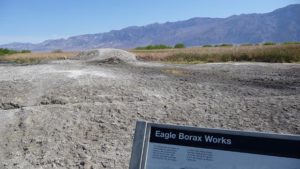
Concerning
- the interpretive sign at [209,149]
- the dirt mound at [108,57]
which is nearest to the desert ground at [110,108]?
the dirt mound at [108,57]

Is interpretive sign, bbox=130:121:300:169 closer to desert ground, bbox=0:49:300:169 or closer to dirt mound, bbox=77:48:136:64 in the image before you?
desert ground, bbox=0:49:300:169

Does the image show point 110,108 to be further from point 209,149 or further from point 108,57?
point 108,57

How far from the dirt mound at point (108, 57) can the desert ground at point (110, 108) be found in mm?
2746

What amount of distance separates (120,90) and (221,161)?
6382 millimetres

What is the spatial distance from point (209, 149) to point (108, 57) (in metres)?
12.1

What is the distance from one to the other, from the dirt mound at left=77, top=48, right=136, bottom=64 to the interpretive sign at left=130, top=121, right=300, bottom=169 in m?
10.6

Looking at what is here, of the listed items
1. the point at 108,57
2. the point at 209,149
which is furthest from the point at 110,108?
the point at 108,57

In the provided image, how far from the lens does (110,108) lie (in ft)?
30.5

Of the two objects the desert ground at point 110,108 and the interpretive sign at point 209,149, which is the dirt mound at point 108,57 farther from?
the interpretive sign at point 209,149

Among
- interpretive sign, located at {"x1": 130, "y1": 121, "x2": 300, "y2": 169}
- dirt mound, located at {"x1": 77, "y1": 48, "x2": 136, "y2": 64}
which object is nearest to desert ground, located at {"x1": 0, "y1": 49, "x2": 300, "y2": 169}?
dirt mound, located at {"x1": 77, "y1": 48, "x2": 136, "y2": 64}

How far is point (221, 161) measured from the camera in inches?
160

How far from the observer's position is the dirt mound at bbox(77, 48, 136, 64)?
1538cm

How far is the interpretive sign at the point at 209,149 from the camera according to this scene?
12.8 ft

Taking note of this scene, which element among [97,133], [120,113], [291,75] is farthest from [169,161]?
[291,75]
